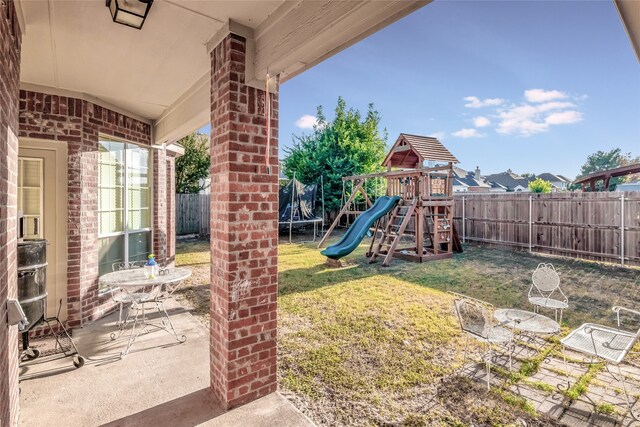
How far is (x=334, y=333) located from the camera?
406 centimetres

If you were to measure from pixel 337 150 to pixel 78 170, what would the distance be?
14.0 meters

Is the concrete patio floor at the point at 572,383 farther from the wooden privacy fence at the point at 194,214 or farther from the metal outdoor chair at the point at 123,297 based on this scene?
the wooden privacy fence at the point at 194,214

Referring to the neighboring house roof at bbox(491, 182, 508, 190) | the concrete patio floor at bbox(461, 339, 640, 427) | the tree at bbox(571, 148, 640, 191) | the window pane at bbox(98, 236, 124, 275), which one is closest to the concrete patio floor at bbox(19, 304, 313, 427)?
the window pane at bbox(98, 236, 124, 275)

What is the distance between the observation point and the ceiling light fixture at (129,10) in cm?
203

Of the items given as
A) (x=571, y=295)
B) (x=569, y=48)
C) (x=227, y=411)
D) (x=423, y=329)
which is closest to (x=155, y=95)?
(x=227, y=411)

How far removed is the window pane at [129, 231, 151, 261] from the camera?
526 cm

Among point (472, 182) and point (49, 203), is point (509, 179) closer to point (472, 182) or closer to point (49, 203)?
point (472, 182)

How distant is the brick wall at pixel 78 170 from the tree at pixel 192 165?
1191 cm

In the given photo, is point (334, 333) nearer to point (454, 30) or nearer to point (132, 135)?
point (132, 135)

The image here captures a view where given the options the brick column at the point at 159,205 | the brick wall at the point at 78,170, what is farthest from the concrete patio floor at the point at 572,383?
the brick column at the point at 159,205

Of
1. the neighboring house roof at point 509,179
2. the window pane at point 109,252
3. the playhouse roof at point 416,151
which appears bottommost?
the window pane at point 109,252

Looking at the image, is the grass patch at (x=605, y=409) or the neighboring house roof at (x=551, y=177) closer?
the grass patch at (x=605, y=409)

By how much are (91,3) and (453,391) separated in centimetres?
417

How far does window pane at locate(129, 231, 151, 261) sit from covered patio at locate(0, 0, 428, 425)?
902 millimetres
